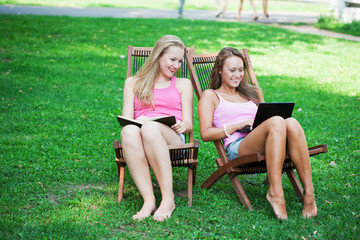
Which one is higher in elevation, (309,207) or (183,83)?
(183,83)

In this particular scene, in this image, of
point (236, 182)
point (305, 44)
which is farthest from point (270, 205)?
point (305, 44)

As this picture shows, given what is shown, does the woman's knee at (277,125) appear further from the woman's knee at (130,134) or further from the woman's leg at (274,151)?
the woman's knee at (130,134)

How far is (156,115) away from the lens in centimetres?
404

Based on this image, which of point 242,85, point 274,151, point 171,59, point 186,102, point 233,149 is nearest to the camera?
point 274,151

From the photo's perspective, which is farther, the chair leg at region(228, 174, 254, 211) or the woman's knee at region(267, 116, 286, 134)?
the chair leg at region(228, 174, 254, 211)

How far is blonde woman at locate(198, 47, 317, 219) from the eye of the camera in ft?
11.0

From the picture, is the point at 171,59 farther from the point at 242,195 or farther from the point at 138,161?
the point at 242,195

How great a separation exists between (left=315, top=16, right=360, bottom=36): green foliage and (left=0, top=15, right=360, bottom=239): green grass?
2.28 metres

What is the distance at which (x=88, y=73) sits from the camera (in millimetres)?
7984

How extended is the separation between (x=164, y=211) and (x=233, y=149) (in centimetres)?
85

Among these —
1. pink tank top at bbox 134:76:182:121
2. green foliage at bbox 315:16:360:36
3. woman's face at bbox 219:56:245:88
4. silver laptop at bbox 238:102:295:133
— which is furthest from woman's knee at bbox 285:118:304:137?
green foliage at bbox 315:16:360:36

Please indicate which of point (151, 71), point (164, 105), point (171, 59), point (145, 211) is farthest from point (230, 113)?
point (145, 211)

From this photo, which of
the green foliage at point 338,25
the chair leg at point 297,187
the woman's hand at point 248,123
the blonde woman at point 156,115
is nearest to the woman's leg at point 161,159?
the blonde woman at point 156,115

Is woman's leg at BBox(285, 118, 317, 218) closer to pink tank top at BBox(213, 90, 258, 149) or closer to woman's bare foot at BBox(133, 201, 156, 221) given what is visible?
pink tank top at BBox(213, 90, 258, 149)
